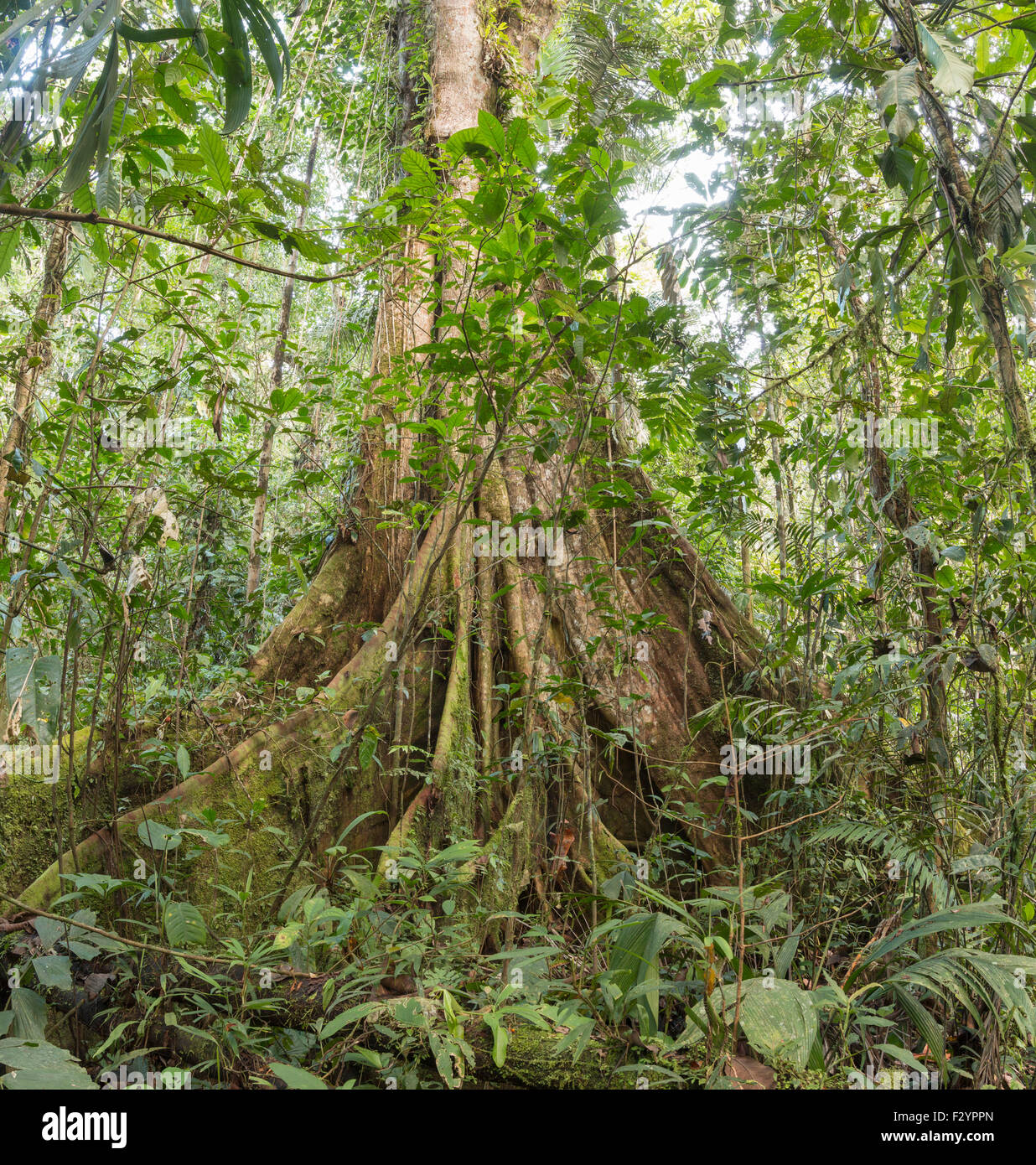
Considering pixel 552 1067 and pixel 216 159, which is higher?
pixel 216 159

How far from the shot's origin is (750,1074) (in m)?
1.60

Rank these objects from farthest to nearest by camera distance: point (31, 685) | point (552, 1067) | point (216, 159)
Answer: point (552, 1067) < point (216, 159) < point (31, 685)

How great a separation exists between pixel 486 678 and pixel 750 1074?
6.15 feet

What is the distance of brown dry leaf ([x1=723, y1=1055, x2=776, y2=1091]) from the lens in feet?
5.08

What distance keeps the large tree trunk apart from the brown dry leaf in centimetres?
76

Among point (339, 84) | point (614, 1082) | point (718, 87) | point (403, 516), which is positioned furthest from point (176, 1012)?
point (339, 84)

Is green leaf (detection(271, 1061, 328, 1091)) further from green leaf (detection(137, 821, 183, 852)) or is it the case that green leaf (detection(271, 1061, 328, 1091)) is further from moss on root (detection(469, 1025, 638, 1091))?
green leaf (detection(137, 821, 183, 852))

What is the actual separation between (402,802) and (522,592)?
108cm

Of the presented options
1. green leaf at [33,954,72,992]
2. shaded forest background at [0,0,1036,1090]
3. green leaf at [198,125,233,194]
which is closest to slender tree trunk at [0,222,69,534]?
shaded forest background at [0,0,1036,1090]

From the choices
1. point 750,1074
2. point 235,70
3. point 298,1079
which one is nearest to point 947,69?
point 235,70

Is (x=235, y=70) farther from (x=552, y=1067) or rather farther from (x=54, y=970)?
(x=552, y=1067)

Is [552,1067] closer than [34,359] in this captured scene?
Yes

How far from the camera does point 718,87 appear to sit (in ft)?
7.60
